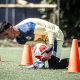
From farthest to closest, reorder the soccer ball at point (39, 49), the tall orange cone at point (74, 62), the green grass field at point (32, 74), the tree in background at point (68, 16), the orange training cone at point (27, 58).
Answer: the tree in background at point (68, 16) < the orange training cone at point (27, 58) < the soccer ball at point (39, 49) < the tall orange cone at point (74, 62) < the green grass field at point (32, 74)

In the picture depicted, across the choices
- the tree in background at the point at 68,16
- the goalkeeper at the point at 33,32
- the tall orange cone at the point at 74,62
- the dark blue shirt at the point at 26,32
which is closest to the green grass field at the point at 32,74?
the tall orange cone at the point at 74,62

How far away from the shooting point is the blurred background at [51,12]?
20380 millimetres

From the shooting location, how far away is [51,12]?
2075 centimetres

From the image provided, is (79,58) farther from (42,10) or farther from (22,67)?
(42,10)

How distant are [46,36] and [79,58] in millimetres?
749

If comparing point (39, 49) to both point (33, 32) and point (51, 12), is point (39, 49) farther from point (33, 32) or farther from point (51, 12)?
point (51, 12)

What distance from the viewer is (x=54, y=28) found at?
9906 millimetres

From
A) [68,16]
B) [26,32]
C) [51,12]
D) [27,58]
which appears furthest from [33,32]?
[68,16]

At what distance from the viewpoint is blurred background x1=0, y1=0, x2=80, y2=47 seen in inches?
802

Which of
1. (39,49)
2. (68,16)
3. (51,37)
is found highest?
(51,37)

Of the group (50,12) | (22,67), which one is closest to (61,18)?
(50,12)

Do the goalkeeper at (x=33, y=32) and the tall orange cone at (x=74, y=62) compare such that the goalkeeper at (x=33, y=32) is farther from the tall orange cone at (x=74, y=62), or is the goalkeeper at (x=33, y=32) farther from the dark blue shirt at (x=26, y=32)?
the tall orange cone at (x=74, y=62)

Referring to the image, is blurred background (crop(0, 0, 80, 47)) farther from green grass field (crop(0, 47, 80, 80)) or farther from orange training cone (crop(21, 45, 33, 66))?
green grass field (crop(0, 47, 80, 80))

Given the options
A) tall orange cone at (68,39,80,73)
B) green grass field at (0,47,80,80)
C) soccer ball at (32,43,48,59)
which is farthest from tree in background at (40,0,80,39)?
tall orange cone at (68,39,80,73)
